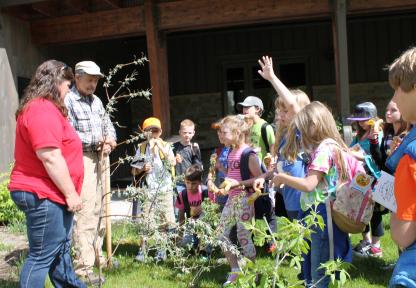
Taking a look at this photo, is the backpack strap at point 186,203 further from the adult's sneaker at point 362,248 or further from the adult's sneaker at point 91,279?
Answer: the adult's sneaker at point 362,248

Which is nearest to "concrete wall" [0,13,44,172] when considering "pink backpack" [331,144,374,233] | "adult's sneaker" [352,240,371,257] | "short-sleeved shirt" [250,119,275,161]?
"short-sleeved shirt" [250,119,275,161]

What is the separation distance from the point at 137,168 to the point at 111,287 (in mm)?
1472

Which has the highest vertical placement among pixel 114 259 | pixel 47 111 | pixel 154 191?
pixel 47 111

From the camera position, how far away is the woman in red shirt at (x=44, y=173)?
3.42 meters

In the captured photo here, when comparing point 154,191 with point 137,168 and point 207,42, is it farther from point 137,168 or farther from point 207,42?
point 207,42

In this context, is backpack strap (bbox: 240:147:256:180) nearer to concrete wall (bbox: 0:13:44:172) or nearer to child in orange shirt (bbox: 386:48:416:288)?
child in orange shirt (bbox: 386:48:416:288)

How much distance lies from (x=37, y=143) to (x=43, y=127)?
109 millimetres

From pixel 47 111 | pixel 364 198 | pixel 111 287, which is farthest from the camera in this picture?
pixel 111 287

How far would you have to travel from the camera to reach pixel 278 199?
5.09 meters

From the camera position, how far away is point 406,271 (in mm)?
1988

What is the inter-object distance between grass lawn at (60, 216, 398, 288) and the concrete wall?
12.7ft

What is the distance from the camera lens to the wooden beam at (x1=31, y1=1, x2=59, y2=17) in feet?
28.8

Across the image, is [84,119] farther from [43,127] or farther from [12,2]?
[12,2]

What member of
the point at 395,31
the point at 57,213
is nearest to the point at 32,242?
the point at 57,213
